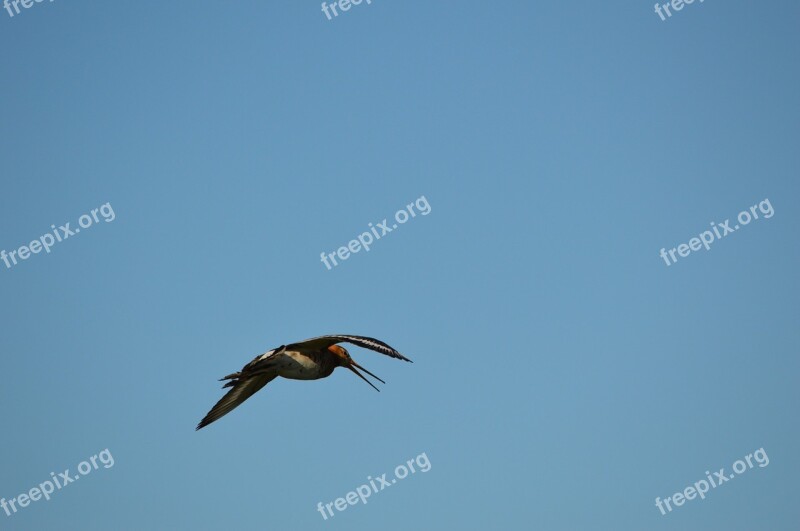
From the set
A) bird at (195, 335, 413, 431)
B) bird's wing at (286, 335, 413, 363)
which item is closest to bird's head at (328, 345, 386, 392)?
bird at (195, 335, 413, 431)

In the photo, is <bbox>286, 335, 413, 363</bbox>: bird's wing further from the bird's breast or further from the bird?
the bird's breast

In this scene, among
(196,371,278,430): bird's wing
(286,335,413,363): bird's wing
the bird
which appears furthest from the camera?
(196,371,278,430): bird's wing

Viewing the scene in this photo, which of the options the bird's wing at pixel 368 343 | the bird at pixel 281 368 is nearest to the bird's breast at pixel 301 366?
the bird at pixel 281 368

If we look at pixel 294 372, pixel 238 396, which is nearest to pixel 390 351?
pixel 294 372

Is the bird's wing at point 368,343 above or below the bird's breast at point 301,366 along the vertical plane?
below

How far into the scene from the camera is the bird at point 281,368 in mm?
31859

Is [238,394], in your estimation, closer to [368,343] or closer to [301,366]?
[301,366]

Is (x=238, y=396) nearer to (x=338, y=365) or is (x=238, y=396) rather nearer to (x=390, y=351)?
(x=338, y=365)

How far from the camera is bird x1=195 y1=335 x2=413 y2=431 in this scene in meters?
31.9

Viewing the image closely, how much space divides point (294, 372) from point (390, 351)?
489cm

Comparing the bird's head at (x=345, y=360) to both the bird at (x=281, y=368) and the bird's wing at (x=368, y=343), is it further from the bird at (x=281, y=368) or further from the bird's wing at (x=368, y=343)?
the bird's wing at (x=368, y=343)

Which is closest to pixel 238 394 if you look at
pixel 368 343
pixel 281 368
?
pixel 281 368

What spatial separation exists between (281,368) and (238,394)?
76.6 inches

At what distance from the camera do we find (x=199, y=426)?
32.4 m
